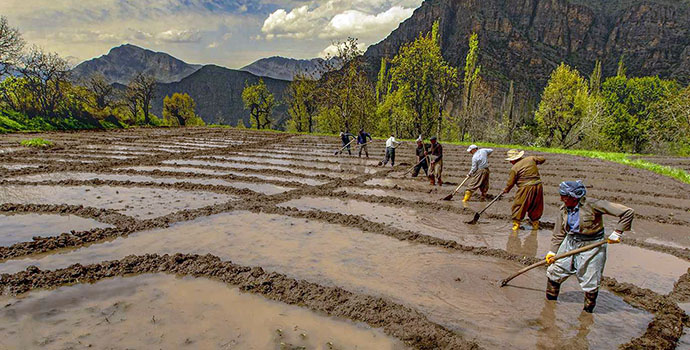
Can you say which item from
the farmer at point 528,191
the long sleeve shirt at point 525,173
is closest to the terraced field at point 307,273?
the farmer at point 528,191

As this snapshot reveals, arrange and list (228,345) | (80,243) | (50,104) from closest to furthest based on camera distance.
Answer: (228,345), (80,243), (50,104)

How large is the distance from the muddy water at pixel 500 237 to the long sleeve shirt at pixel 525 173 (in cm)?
111

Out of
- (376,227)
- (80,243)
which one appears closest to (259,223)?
(376,227)

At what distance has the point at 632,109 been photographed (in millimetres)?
46344

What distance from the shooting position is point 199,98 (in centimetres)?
15575

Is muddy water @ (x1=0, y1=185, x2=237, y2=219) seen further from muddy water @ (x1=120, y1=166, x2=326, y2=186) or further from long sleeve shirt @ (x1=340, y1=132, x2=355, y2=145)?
long sleeve shirt @ (x1=340, y1=132, x2=355, y2=145)

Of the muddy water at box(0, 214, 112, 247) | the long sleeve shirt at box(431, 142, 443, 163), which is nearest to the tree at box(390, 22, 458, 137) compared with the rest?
the long sleeve shirt at box(431, 142, 443, 163)

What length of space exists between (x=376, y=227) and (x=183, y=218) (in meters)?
4.67

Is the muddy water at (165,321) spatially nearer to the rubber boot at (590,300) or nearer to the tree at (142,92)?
the rubber boot at (590,300)

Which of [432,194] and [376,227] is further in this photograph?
[432,194]

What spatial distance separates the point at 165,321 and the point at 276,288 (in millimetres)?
1499

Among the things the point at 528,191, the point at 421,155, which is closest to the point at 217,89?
the point at 421,155

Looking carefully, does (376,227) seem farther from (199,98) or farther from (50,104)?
(199,98)

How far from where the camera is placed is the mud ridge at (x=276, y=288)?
4.32m
